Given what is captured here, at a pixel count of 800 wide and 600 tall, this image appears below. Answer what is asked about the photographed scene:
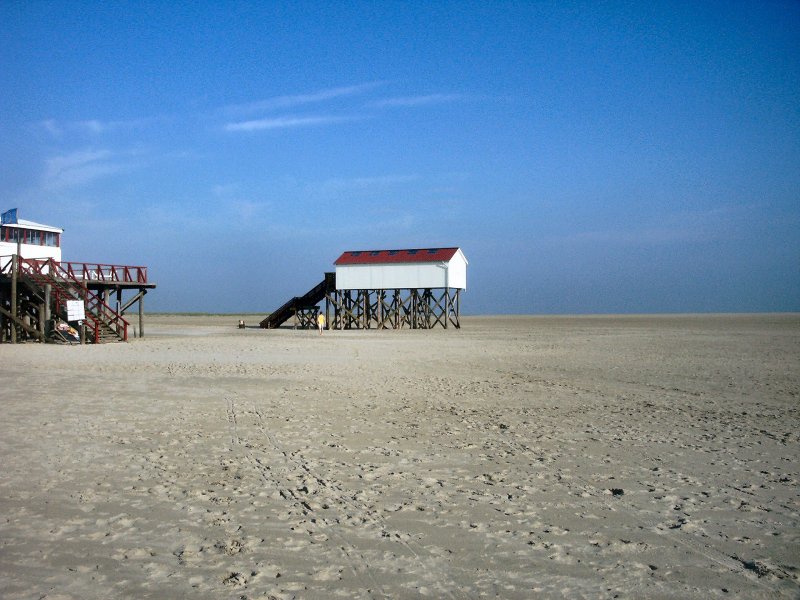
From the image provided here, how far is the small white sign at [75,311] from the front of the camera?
1110 inches

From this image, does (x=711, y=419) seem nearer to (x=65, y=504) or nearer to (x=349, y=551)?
(x=349, y=551)

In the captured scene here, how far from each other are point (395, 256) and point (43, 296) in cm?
2343

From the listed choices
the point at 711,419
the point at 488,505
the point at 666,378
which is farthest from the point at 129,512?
the point at 666,378

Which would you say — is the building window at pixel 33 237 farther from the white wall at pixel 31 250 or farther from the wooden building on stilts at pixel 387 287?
the wooden building on stilts at pixel 387 287

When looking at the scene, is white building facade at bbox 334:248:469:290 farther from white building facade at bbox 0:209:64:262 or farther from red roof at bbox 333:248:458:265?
white building facade at bbox 0:209:64:262

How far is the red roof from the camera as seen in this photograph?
151 feet

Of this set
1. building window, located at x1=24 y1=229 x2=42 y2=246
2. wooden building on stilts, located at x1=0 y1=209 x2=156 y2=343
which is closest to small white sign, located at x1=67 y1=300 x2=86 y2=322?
wooden building on stilts, located at x1=0 y1=209 x2=156 y2=343

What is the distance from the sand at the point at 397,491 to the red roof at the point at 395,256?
31.5 m

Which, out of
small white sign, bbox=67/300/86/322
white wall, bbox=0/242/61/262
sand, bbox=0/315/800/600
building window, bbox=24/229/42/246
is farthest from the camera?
building window, bbox=24/229/42/246

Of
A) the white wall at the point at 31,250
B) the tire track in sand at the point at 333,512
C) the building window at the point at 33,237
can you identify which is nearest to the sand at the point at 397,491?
the tire track in sand at the point at 333,512

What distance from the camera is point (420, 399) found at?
1314cm

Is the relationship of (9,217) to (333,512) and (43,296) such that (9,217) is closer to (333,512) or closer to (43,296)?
(43,296)

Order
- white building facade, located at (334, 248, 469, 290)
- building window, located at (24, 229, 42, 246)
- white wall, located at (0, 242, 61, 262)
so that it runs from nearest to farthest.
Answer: white wall, located at (0, 242, 61, 262)
building window, located at (24, 229, 42, 246)
white building facade, located at (334, 248, 469, 290)

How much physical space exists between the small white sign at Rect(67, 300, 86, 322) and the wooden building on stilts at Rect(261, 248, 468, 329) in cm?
1977
